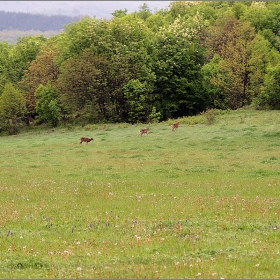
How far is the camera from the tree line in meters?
67.1

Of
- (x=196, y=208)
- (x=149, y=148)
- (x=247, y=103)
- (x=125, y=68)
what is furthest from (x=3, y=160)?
(x=247, y=103)

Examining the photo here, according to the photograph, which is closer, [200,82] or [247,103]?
[247,103]

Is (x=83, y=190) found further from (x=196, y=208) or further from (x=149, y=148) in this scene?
(x=149, y=148)

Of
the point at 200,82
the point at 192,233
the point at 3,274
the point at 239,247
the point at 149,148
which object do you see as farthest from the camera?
the point at 200,82

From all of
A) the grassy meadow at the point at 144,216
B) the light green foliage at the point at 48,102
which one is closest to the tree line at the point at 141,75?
the light green foliage at the point at 48,102

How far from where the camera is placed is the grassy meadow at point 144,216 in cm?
813

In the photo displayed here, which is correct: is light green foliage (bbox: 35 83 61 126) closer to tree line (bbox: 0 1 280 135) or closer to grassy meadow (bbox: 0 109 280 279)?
tree line (bbox: 0 1 280 135)

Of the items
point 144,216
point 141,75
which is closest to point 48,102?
point 141,75

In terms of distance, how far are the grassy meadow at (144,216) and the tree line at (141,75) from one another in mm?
36555

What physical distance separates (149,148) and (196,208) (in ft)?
77.4

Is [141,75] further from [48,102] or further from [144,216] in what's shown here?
[144,216]

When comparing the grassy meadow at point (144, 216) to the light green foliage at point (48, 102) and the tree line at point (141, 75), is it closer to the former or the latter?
the tree line at point (141, 75)

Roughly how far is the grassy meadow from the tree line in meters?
36.6

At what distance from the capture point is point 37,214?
44.4 ft
